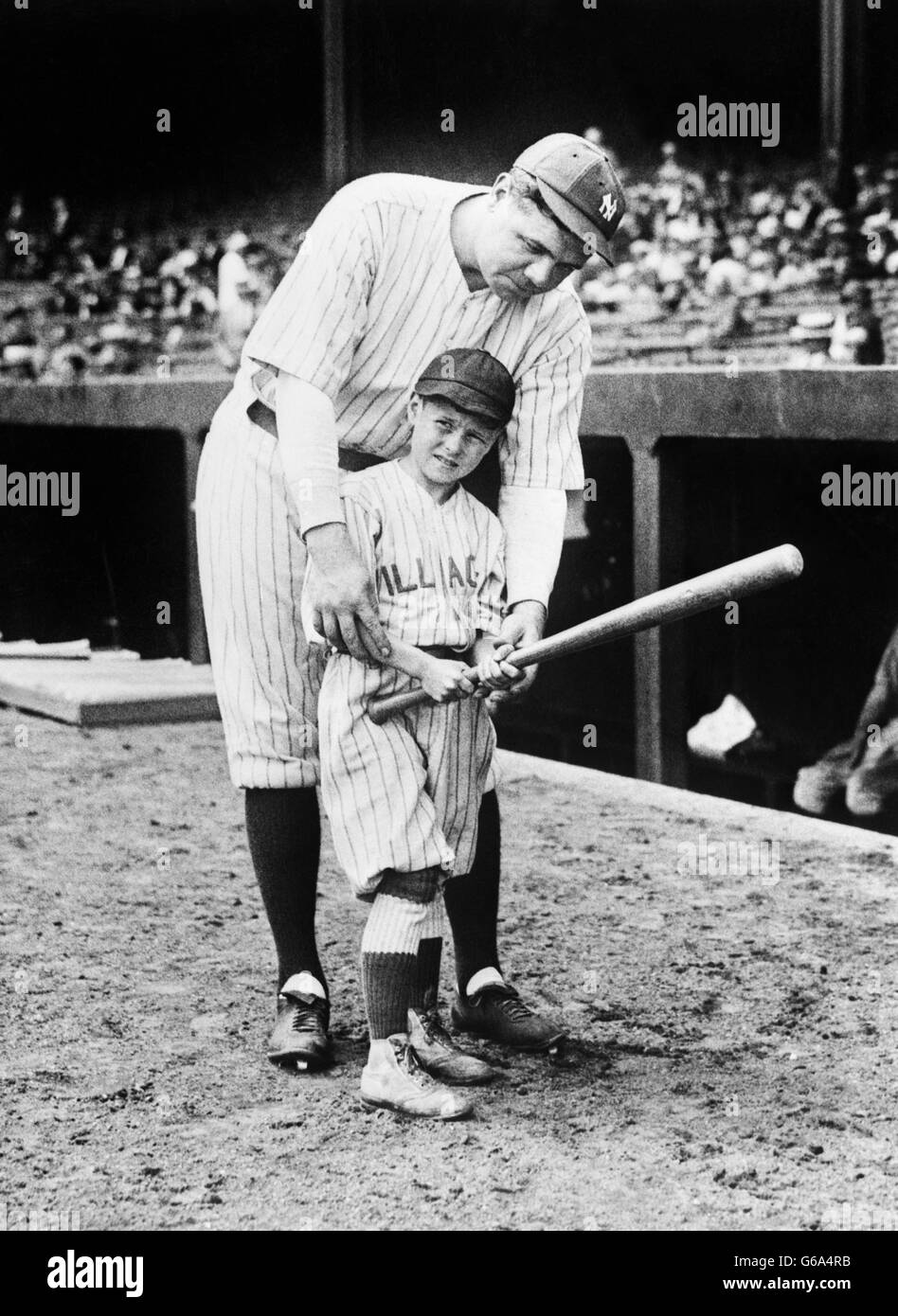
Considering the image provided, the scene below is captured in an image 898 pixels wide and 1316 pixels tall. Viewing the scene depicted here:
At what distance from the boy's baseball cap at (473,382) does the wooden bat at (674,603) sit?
318 mm

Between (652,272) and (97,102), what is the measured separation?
4890 millimetres

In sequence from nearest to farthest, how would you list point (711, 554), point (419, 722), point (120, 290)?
point (419, 722)
point (711, 554)
point (120, 290)

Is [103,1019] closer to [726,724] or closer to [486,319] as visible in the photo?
[486,319]

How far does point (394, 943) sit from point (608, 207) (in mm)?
1025

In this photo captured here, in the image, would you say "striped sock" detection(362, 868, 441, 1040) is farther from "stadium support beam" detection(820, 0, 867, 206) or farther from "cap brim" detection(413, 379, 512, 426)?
"stadium support beam" detection(820, 0, 867, 206)

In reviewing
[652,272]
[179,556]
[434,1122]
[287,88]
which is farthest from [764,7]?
[434,1122]

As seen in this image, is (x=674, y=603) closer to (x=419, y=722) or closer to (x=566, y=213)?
(x=419, y=722)

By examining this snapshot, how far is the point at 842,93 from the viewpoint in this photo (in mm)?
8086

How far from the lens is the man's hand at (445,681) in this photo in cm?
247

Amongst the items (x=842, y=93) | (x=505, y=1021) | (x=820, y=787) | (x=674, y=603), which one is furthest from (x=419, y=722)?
(x=842, y=93)

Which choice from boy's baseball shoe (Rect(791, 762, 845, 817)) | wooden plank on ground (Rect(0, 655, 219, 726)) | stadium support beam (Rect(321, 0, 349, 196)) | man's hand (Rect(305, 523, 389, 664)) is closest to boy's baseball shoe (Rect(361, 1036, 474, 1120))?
man's hand (Rect(305, 523, 389, 664))

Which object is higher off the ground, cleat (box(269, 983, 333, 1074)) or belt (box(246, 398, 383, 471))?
belt (box(246, 398, 383, 471))

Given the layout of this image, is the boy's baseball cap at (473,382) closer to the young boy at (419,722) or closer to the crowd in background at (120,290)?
the young boy at (419,722)

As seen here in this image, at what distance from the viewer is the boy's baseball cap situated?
251 centimetres
